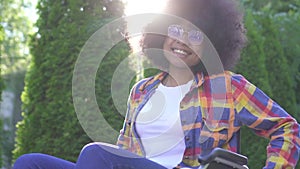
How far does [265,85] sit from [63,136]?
1.57 metres

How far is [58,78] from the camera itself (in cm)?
419

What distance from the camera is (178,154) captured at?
7.98ft

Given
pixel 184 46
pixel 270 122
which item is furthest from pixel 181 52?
pixel 270 122

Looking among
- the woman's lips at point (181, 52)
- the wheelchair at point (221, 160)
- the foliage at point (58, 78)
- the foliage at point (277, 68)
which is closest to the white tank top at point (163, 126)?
the woman's lips at point (181, 52)

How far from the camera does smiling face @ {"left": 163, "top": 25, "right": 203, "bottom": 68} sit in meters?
2.53

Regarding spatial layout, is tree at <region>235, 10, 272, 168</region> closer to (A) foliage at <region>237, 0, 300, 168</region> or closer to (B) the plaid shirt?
(A) foliage at <region>237, 0, 300, 168</region>

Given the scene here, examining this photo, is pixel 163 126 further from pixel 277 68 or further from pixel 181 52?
pixel 277 68

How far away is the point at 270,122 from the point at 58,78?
2.22 m

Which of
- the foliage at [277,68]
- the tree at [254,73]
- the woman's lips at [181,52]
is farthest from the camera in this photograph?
the foliage at [277,68]

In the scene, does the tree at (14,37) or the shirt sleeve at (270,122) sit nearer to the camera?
the shirt sleeve at (270,122)

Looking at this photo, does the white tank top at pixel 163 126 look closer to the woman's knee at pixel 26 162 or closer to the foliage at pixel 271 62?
the woman's knee at pixel 26 162

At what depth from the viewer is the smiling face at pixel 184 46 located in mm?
2533

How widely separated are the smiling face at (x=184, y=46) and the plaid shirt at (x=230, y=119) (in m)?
0.08

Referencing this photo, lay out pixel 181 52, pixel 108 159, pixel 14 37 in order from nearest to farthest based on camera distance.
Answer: pixel 108 159 < pixel 181 52 < pixel 14 37
